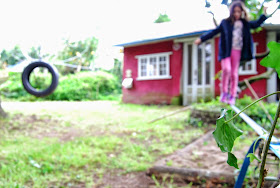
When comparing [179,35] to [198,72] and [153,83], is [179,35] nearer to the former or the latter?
[198,72]

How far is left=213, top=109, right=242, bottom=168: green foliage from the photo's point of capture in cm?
44

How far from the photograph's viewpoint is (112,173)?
9.22ft

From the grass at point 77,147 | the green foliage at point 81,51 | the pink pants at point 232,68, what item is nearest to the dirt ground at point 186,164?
the grass at point 77,147

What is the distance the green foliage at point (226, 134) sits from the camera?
1.46 ft

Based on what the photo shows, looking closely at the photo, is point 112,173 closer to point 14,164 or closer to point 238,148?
point 14,164

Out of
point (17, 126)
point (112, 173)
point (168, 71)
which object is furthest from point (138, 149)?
point (168, 71)

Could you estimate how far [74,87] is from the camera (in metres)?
14.5

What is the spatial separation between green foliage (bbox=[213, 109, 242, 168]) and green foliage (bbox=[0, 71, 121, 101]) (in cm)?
1392

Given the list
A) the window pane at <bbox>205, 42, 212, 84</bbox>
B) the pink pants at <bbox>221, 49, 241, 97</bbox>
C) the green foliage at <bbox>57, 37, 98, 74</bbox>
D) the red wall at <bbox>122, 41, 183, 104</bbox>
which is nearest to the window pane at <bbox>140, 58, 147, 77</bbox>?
the red wall at <bbox>122, 41, 183, 104</bbox>

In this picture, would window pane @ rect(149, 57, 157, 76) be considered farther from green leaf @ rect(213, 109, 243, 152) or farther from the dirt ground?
green leaf @ rect(213, 109, 243, 152)

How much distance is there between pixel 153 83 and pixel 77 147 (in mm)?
6860

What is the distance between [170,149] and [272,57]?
336 centimetres

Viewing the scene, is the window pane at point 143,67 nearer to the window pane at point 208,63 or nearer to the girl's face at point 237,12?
the window pane at point 208,63

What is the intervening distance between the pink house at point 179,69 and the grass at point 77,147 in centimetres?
352
